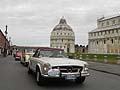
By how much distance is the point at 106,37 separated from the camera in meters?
108

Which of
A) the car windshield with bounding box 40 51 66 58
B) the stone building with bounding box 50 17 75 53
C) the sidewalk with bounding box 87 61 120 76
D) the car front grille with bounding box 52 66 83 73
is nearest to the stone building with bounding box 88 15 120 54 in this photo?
the stone building with bounding box 50 17 75 53

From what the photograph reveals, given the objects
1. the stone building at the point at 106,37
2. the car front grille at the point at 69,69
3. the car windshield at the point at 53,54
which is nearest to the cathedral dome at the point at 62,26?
the stone building at the point at 106,37

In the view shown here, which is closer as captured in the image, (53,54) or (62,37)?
(53,54)

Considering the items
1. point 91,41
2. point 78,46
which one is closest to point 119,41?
point 91,41

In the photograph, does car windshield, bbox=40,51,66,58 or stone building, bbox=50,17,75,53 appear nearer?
car windshield, bbox=40,51,66,58

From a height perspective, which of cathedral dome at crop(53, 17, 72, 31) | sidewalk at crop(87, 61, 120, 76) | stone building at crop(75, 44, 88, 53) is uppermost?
cathedral dome at crop(53, 17, 72, 31)

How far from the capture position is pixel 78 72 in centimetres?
1106

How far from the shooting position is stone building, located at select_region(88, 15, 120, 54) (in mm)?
101562

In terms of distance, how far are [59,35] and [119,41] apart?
58.3 m

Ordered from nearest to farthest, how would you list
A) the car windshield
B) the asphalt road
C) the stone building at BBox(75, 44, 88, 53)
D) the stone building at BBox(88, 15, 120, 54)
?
the asphalt road → the car windshield → the stone building at BBox(88, 15, 120, 54) → the stone building at BBox(75, 44, 88, 53)

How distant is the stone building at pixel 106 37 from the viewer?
10156 centimetres

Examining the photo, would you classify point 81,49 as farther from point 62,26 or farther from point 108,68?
point 108,68

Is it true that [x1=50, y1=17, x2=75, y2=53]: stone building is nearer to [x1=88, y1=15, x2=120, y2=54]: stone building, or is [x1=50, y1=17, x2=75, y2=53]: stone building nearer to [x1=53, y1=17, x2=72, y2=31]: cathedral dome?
[x1=53, y1=17, x2=72, y2=31]: cathedral dome

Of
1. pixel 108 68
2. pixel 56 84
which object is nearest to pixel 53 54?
pixel 56 84
